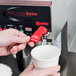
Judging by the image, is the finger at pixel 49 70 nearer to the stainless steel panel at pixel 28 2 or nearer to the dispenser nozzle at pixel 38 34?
the dispenser nozzle at pixel 38 34

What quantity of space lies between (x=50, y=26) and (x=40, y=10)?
66 millimetres

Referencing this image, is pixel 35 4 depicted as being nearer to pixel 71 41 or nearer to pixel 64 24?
pixel 64 24

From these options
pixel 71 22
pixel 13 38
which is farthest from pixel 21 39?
pixel 71 22

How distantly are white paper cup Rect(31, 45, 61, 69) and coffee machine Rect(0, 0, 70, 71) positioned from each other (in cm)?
5

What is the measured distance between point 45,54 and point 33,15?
0.47ft

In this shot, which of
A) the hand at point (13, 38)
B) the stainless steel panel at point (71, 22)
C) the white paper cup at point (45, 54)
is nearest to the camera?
the white paper cup at point (45, 54)

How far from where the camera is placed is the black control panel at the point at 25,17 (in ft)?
1.98

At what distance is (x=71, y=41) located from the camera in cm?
89

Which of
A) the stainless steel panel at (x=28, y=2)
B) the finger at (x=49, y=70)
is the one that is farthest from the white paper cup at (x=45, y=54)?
the stainless steel panel at (x=28, y=2)

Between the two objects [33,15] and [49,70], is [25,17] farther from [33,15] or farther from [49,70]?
[49,70]

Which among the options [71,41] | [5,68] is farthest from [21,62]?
[71,41]

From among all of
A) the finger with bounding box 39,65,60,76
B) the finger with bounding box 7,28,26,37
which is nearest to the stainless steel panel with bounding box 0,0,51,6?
the finger with bounding box 7,28,26,37

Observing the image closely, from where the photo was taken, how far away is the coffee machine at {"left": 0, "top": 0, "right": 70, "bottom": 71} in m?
0.59

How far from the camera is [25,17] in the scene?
637 millimetres
